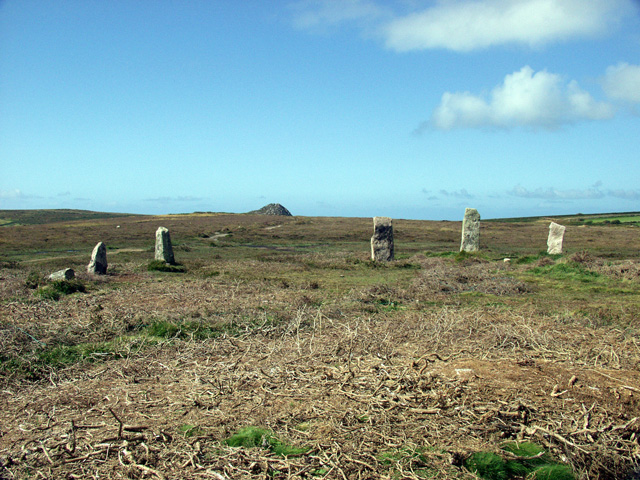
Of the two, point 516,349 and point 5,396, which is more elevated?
point 516,349

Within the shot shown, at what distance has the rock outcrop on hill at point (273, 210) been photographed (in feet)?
258

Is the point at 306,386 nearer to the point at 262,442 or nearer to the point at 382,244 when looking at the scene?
the point at 262,442

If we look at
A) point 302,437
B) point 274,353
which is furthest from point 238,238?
point 302,437

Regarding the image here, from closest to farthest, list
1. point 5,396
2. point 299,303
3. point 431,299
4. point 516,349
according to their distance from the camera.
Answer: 1. point 5,396
2. point 516,349
3. point 299,303
4. point 431,299

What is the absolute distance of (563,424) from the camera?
450 centimetres

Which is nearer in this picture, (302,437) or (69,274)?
(302,437)

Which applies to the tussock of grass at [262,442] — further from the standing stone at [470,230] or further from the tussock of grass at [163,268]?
the standing stone at [470,230]

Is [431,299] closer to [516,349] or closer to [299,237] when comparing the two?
[516,349]

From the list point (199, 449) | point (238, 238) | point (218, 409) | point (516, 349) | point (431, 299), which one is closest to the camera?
point (199, 449)

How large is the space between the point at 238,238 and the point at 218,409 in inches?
1375

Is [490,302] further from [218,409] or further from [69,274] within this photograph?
[69,274]

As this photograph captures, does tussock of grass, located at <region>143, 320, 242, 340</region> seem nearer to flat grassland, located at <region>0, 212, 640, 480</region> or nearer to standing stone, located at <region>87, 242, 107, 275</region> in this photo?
flat grassland, located at <region>0, 212, 640, 480</region>

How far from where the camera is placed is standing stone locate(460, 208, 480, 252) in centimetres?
2522

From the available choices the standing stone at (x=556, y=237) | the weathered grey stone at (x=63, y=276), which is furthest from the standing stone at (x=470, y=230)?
the weathered grey stone at (x=63, y=276)
